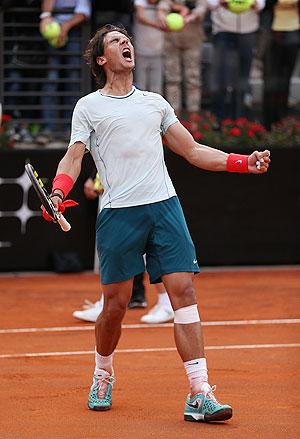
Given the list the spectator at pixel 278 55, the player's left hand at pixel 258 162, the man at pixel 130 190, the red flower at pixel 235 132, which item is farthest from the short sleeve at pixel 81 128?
the spectator at pixel 278 55

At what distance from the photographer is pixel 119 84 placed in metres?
6.79

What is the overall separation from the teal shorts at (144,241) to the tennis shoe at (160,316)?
346 centimetres

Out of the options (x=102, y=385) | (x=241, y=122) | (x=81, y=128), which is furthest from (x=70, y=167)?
(x=241, y=122)

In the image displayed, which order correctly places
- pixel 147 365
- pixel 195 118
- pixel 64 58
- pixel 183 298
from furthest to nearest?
1. pixel 64 58
2. pixel 195 118
3. pixel 147 365
4. pixel 183 298

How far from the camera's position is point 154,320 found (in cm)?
1016

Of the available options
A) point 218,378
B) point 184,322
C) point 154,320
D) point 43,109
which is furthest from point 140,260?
point 43,109

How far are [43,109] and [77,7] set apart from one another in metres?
1.29

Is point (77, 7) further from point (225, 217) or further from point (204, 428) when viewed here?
point (204, 428)

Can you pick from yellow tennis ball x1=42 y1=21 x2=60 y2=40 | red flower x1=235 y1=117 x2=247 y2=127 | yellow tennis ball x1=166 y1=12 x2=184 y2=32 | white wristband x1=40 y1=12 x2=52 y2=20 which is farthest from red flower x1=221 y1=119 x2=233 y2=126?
white wristband x1=40 y1=12 x2=52 y2=20

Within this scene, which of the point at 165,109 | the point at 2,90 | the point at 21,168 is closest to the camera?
the point at 165,109

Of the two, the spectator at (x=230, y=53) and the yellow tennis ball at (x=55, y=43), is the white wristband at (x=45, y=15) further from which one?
the spectator at (x=230, y=53)

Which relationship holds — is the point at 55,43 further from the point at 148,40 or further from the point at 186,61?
the point at 186,61

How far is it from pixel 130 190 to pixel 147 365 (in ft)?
6.71

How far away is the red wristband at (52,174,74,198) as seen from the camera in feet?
21.9
